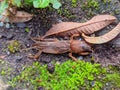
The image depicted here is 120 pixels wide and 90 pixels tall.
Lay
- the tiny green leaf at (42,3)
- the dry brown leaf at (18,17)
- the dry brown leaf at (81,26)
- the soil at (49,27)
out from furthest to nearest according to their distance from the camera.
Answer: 1. the dry brown leaf at (18,17)
2. the dry brown leaf at (81,26)
3. the soil at (49,27)
4. the tiny green leaf at (42,3)

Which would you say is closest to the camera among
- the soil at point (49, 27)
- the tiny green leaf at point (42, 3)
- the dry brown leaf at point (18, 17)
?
the tiny green leaf at point (42, 3)

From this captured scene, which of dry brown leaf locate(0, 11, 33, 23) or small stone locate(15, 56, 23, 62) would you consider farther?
dry brown leaf locate(0, 11, 33, 23)

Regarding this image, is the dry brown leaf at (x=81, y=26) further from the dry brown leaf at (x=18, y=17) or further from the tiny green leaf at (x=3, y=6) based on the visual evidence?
the tiny green leaf at (x=3, y=6)

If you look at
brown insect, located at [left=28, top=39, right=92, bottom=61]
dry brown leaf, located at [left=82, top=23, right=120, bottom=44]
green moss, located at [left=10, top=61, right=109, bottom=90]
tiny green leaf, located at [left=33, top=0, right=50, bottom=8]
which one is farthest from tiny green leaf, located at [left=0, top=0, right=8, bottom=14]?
dry brown leaf, located at [left=82, top=23, right=120, bottom=44]

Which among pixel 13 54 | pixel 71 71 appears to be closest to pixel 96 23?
pixel 71 71

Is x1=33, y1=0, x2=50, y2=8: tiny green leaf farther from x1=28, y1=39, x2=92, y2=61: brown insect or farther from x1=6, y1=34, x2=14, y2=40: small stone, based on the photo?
x1=6, y1=34, x2=14, y2=40: small stone

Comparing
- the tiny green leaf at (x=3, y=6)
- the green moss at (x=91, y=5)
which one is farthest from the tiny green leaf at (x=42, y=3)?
the green moss at (x=91, y=5)
